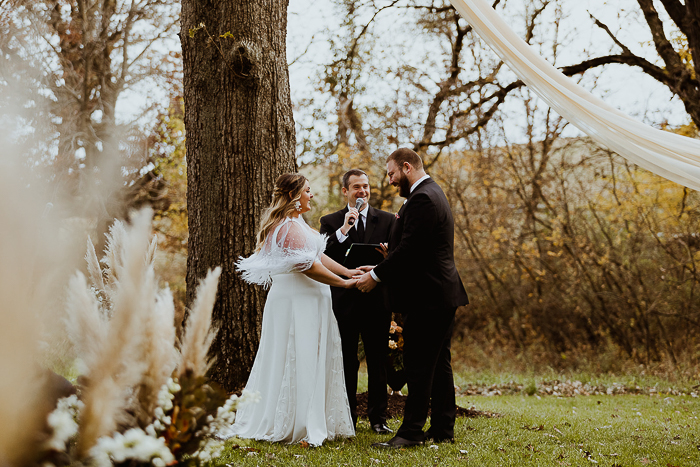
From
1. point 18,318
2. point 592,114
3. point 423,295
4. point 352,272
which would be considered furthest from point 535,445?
point 18,318

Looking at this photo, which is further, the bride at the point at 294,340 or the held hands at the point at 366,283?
the held hands at the point at 366,283

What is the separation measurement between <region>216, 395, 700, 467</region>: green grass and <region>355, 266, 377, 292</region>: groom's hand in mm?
1207

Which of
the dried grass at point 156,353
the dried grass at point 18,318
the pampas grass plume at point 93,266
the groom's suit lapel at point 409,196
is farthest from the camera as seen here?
the groom's suit lapel at point 409,196

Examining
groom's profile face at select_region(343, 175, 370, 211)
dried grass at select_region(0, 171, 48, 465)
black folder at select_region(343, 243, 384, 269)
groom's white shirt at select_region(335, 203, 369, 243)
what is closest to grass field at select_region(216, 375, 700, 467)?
dried grass at select_region(0, 171, 48, 465)

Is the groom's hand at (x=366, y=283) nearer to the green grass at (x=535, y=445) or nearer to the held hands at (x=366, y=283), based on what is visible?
the held hands at (x=366, y=283)

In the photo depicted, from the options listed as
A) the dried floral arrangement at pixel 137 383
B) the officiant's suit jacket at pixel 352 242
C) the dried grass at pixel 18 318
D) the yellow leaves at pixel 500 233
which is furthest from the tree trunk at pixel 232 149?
the yellow leaves at pixel 500 233

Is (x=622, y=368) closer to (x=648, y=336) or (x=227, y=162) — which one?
(x=648, y=336)

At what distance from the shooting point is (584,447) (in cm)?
446

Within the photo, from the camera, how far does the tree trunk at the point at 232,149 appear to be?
5.23 m

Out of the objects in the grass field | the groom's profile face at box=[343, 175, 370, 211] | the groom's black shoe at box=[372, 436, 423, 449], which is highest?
the groom's profile face at box=[343, 175, 370, 211]

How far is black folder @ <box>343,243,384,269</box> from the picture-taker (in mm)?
5117

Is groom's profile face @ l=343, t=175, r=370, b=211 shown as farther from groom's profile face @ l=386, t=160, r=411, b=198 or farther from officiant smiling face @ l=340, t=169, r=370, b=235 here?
groom's profile face @ l=386, t=160, r=411, b=198

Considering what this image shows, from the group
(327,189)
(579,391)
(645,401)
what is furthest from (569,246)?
(327,189)

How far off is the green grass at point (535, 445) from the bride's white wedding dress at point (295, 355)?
6.4 inches
